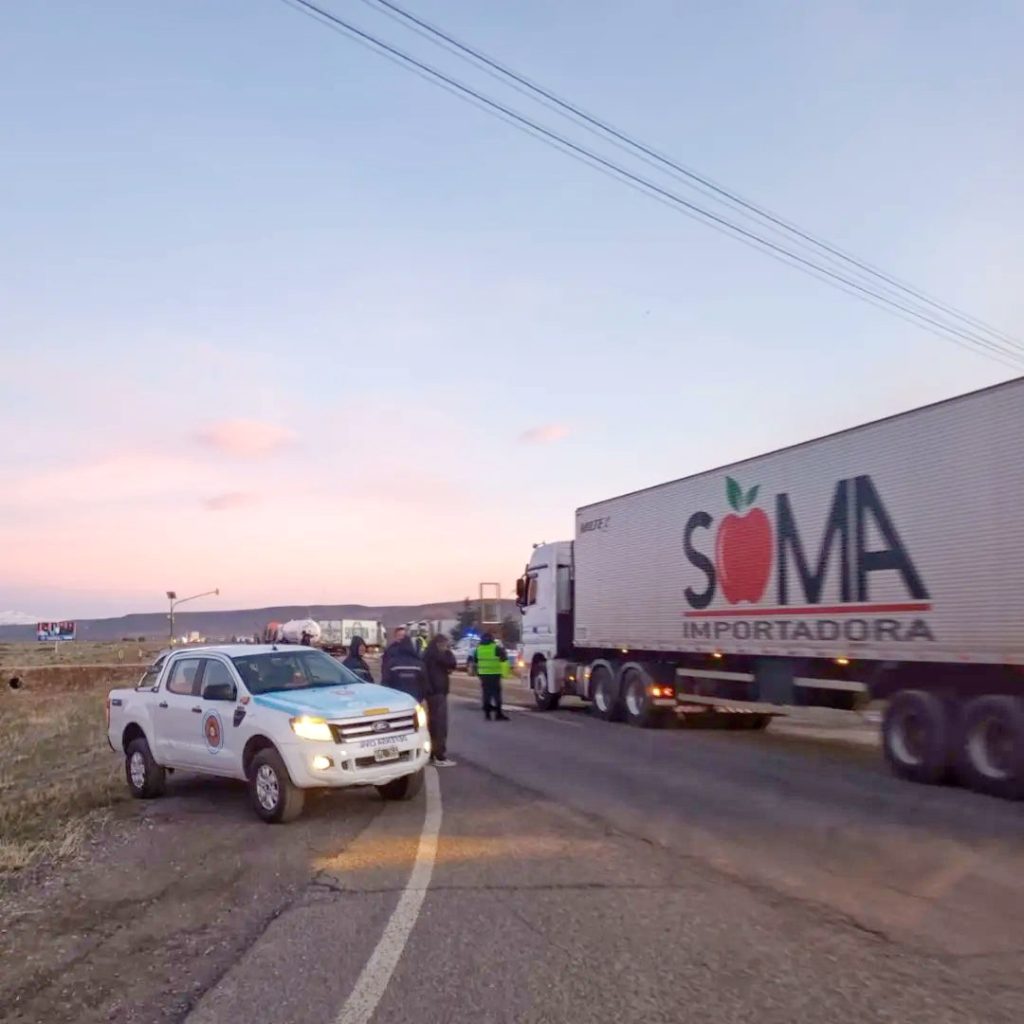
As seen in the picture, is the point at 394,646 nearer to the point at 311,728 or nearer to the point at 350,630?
the point at 311,728

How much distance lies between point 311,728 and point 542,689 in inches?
643

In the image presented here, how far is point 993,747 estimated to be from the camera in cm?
1223

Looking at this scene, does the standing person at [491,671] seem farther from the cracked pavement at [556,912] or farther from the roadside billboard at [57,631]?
the roadside billboard at [57,631]

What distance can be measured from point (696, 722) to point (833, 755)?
5.98 m

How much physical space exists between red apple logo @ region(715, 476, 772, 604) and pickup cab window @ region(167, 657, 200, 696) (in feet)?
28.9

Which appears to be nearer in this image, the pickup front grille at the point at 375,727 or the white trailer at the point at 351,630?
the pickup front grille at the point at 375,727

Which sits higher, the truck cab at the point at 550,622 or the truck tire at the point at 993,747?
the truck cab at the point at 550,622

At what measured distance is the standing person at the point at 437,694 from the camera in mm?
14906

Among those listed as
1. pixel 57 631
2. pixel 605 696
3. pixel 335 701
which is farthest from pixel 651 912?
pixel 57 631

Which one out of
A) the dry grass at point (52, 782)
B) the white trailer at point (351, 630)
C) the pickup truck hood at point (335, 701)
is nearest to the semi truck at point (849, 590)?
the pickup truck hood at point (335, 701)

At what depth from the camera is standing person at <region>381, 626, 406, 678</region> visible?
556 inches

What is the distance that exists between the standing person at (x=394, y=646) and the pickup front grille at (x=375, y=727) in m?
3.01

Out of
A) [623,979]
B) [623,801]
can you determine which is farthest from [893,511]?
[623,979]

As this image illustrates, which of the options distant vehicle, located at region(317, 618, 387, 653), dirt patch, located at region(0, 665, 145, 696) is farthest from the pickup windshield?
distant vehicle, located at region(317, 618, 387, 653)
